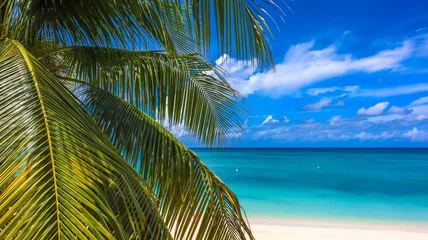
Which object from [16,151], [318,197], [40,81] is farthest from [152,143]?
[318,197]

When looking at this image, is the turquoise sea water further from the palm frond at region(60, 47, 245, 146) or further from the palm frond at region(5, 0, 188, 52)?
the palm frond at region(5, 0, 188, 52)

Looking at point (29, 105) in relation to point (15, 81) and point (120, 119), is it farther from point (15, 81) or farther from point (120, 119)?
point (120, 119)

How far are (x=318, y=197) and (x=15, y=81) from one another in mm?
20457

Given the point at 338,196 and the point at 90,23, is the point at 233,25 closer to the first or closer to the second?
the point at 90,23

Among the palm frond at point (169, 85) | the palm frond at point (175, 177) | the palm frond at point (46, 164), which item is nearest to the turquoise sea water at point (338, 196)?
the palm frond at point (169, 85)

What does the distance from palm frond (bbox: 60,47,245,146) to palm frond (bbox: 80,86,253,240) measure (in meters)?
0.35

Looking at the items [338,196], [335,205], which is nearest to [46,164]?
[335,205]

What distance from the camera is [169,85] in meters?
3.46

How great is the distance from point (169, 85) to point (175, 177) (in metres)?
1.03

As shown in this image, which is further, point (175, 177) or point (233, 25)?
point (175, 177)

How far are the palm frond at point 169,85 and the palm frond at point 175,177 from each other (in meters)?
0.35

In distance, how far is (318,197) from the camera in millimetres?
20484

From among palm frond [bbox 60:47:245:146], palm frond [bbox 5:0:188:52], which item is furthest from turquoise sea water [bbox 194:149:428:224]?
palm frond [bbox 5:0:188:52]

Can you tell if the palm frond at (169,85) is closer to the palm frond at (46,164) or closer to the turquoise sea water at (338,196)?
the palm frond at (46,164)
